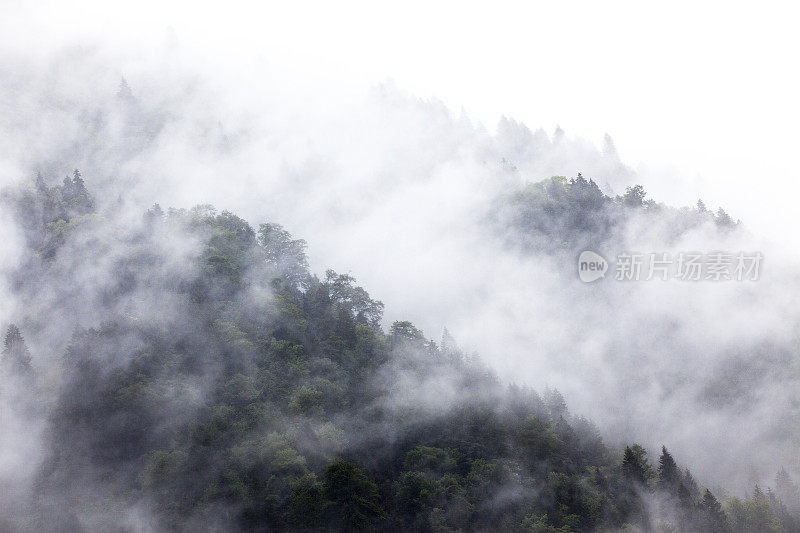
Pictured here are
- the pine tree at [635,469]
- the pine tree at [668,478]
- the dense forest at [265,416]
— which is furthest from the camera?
the pine tree at [635,469]

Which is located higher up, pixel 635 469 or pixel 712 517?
pixel 635 469

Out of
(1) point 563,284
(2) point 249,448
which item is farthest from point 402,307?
(2) point 249,448

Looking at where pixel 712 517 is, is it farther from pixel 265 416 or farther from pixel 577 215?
pixel 577 215

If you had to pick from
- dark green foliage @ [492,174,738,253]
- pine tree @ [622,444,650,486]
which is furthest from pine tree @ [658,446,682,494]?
dark green foliage @ [492,174,738,253]

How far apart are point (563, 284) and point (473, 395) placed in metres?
35.4

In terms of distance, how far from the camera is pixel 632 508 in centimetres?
6431

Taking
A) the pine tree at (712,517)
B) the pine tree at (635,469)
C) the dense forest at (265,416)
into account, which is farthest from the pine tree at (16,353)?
the pine tree at (712,517)

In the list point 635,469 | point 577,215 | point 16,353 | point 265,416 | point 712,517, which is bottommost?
point 712,517

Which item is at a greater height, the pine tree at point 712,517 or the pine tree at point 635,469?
the pine tree at point 635,469

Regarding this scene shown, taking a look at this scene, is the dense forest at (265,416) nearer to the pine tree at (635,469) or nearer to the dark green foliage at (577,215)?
the pine tree at (635,469)

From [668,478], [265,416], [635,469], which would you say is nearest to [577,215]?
[635,469]

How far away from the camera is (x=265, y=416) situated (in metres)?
67.4

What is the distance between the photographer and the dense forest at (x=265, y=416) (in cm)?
6012

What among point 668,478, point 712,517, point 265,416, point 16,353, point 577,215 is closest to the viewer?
point 712,517
